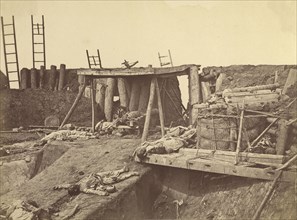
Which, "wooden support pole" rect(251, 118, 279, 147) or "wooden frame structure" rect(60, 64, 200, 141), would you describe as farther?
"wooden frame structure" rect(60, 64, 200, 141)

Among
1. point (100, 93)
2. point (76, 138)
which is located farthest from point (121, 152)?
point (100, 93)

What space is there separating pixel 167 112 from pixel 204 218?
867cm

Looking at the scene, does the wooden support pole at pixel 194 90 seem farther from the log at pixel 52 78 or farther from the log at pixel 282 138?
the log at pixel 52 78

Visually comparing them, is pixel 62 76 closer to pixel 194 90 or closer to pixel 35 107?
pixel 35 107

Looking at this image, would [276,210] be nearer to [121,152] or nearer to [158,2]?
[121,152]

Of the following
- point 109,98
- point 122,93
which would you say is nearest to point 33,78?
point 109,98

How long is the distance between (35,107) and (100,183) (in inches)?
441

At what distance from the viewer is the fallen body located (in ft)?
24.0

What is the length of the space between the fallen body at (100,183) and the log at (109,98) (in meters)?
7.91

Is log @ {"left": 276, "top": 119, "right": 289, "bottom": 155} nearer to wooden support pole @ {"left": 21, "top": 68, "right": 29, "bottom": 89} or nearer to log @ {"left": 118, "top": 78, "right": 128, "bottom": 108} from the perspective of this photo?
log @ {"left": 118, "top": 78, "right": 128, "bottom": 108}

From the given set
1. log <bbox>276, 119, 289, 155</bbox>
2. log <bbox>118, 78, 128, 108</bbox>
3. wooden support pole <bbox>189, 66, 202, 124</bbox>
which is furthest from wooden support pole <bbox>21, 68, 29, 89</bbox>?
log <bbox>276, 119, 289, 155</bbox>

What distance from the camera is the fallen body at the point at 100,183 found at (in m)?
7.32

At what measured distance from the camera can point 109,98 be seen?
1623 cm

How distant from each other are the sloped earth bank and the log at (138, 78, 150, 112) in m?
4.79
